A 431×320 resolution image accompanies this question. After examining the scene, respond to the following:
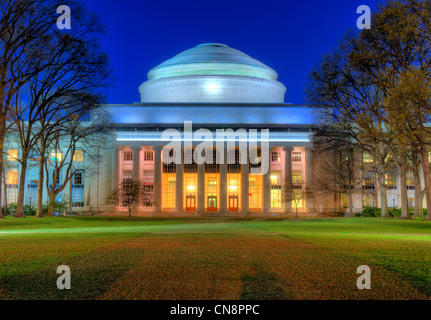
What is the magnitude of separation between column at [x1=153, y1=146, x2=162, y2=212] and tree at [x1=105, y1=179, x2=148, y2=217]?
281cm

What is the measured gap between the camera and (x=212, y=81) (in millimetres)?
79000

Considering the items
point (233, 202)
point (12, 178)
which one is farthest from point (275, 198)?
point (12, 178)

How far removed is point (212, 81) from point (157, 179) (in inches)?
831

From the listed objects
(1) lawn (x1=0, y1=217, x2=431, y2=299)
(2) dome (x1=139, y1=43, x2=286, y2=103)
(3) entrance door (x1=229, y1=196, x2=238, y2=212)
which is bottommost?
(1) lawn (x1=0, y1=217, x2=431, y2=299)

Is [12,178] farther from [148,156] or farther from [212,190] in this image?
[212,190]

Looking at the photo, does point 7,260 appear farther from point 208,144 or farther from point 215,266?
point 208,144

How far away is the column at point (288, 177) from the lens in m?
63.4

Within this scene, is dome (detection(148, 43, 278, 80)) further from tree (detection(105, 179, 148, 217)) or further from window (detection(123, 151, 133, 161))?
tree (detection(105, 179, 148, 217))

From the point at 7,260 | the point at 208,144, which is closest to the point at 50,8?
the point at 7,260

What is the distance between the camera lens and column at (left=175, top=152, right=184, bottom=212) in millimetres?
66625

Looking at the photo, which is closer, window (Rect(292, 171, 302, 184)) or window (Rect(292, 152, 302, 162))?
window (Rect(292, 171, 302, 184))

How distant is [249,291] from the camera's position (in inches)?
349

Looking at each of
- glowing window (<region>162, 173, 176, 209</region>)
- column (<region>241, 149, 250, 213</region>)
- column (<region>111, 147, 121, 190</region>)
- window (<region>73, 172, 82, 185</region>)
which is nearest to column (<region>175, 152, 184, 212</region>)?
glowing window (<region>162, 173, 176, 209</region>)
